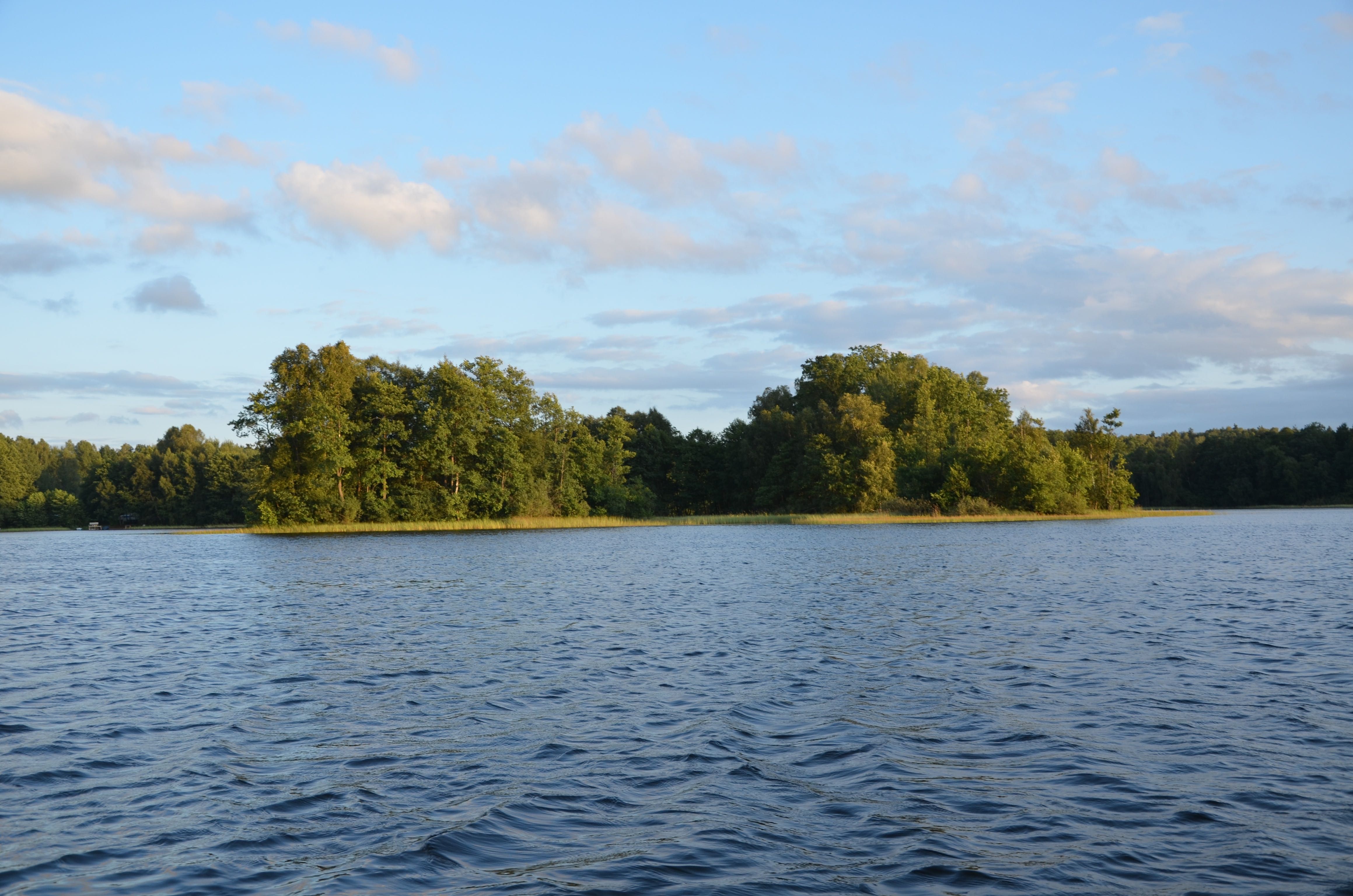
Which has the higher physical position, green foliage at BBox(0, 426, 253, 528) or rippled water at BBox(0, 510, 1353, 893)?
green foliage at BBox(0, 426, 253, 528)

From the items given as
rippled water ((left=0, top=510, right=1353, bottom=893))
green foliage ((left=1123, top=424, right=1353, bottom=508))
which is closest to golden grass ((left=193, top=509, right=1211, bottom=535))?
green foliage ((left=1123, top=424, right=1353, bottom=508))

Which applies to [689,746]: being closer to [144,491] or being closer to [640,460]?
[640,460]

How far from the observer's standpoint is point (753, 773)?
972 centimetres

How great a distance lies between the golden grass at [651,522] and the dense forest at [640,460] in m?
1.20

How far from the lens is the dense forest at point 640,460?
80312mm

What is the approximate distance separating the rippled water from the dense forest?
57.2 m

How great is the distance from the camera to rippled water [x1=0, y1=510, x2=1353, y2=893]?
7414 millimetres

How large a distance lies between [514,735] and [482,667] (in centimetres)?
474

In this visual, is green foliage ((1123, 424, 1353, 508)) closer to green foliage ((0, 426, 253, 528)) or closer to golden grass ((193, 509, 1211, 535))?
golden grass ((193, 509, 1211, 535))

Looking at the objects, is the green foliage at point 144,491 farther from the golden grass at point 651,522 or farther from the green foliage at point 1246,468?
the green foliage at point 1246,468

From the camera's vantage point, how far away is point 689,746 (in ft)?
35.3

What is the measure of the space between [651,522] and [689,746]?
280 ft

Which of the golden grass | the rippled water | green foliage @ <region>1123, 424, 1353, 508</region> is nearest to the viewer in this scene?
the rippled water

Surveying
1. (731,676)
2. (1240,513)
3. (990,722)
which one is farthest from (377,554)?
(1240,513)
